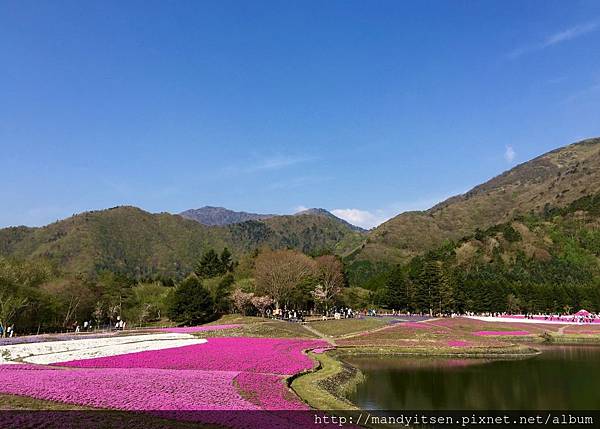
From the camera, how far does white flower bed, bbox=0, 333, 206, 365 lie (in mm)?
31438

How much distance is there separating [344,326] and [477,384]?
33.7 metres

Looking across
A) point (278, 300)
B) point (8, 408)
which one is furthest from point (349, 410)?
point (278, 300)

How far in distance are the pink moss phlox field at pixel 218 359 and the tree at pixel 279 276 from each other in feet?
133

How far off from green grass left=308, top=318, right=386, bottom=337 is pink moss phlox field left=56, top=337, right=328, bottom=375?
19134mm

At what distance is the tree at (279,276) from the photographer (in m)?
85.8

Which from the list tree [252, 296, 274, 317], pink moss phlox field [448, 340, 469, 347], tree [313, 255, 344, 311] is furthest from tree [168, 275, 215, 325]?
pink moss phlox field [448, 340, 469, 347]

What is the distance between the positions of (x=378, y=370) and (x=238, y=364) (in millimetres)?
13398

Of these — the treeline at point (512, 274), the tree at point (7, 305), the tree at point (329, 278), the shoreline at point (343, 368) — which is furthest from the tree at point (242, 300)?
the treeline at point (512, 274)

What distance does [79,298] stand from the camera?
77812 mm

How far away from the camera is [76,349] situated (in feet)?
122

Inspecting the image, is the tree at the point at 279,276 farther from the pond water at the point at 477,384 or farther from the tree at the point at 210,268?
the pond water at the point at 477,384

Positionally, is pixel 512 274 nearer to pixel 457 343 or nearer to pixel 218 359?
pixel 457 343

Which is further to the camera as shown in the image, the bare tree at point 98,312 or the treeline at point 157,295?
the bare tree at point 98,312

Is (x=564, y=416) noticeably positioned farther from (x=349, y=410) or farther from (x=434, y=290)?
(x=434, y=290)
